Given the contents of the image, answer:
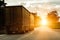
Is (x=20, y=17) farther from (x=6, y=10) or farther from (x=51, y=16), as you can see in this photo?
(x=51, y=16)

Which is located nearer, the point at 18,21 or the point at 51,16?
the point at 18,21

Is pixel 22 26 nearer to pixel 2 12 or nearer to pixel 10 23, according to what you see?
pixel 10 23

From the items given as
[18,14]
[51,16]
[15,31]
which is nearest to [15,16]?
[18,14]

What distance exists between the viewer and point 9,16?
2775 cm

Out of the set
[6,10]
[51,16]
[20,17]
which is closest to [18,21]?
[20,17]

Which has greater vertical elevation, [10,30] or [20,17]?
[20,17]

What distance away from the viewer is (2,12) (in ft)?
96.5

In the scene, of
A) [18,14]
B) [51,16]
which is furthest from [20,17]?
[51,16]

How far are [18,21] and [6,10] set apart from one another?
245 centimetres

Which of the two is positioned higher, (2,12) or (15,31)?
(2,12)

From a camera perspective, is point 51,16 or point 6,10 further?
point 51,16

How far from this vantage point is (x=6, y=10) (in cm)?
2798

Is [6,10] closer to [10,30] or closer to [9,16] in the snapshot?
[9,16]

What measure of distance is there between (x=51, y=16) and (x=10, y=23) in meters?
84.0
